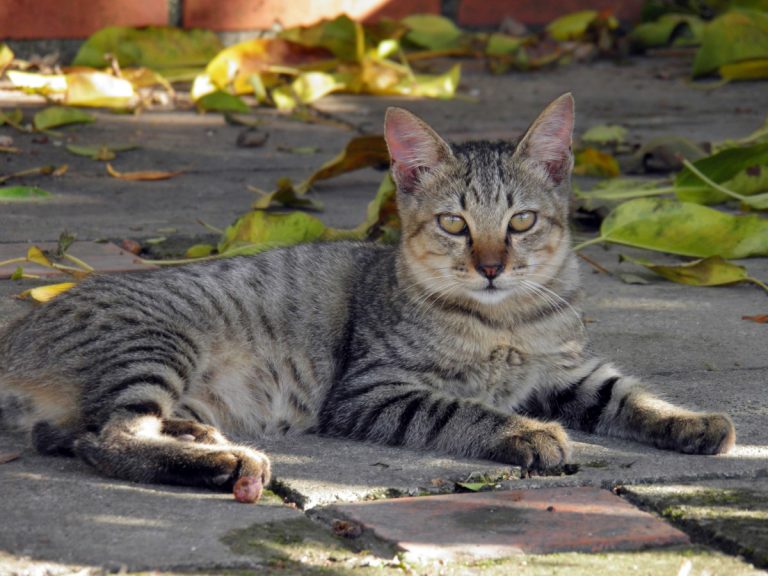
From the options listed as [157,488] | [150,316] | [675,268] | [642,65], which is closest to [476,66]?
[642,65]

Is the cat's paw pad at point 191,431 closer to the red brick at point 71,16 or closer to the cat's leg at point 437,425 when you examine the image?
the cat's leg at point 437,425

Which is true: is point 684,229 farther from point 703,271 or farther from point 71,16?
point 71,16

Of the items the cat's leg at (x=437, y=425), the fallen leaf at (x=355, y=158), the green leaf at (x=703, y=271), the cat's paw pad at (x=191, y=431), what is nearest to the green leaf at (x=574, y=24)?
the fallen leaf at (x=355, y=158)

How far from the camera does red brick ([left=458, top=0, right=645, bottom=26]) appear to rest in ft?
34.4

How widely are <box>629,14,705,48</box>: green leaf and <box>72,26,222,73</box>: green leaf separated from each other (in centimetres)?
384

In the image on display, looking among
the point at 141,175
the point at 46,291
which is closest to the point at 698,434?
the point at 46,291

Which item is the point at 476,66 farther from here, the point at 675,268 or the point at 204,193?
the point at 675,268

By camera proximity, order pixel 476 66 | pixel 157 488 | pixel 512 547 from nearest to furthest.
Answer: pixel 512 547, pixel 157 488, pixel 476 66

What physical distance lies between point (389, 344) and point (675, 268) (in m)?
1.58

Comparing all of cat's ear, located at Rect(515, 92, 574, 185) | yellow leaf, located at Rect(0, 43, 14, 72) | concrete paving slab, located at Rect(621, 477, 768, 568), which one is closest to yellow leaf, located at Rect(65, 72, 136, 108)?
yellow leaf, located at Rect(0, 43, 14, 72)

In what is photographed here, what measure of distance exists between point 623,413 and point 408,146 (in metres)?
1.36

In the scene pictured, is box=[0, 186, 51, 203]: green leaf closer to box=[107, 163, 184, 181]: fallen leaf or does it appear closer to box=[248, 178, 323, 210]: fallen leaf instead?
box=[107, 163, 184, 181]: fallen leaf

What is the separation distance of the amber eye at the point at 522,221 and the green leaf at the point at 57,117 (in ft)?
12.9

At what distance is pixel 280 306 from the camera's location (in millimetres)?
4719
